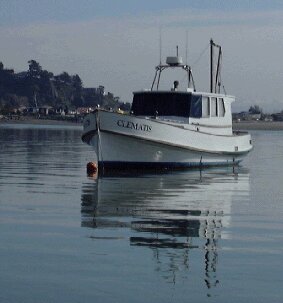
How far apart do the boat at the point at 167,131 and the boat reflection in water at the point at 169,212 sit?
187 centimetres

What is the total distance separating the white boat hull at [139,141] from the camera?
2986 centimetres

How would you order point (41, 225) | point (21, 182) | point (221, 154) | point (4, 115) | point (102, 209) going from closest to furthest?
point (41, 225) → point (102, 209) → point (21, 182) → point (221, 154) → point (4, 115)

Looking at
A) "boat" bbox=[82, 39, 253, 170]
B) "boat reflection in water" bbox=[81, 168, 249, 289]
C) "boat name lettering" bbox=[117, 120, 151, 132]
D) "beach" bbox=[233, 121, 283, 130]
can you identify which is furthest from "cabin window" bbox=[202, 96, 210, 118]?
"beach" bbox=[233, 121, 283, 130]

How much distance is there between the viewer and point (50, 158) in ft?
127

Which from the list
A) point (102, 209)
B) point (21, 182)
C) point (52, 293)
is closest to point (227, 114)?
point (21, 182)

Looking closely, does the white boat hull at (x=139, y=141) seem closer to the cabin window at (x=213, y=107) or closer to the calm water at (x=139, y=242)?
the cabin window at (x=213, y=107)

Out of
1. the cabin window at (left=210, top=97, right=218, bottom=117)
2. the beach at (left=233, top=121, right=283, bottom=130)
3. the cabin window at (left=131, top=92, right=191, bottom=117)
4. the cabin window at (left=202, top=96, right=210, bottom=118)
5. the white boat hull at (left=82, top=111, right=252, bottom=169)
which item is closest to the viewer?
the white boat hull at (left=82, top=111, right=252, bottom=169)

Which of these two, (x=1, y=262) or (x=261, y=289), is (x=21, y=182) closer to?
(x=1, y=262)

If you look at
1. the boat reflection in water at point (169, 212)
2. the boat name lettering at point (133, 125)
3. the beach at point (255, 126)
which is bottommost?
the beach at point (255, 126)

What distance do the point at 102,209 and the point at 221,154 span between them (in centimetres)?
1640

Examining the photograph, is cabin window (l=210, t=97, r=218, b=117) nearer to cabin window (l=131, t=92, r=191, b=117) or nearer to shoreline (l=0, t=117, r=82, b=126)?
cabin window (l=131, t=92, r=191, b=117)

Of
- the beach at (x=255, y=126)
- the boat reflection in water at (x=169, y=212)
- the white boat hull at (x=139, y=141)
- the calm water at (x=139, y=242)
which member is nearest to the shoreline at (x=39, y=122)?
Result: the beach at (x=255, y=126)

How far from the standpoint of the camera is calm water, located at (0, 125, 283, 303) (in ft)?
36.6

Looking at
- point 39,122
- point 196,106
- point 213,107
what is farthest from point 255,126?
point 196,106
